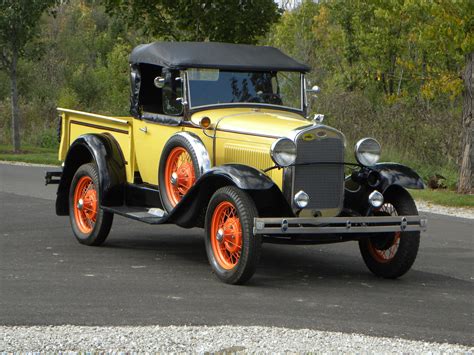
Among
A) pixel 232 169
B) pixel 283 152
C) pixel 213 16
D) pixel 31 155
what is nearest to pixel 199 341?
pixel 232 169

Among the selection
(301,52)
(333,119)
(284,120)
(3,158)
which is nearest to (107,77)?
(301,52)

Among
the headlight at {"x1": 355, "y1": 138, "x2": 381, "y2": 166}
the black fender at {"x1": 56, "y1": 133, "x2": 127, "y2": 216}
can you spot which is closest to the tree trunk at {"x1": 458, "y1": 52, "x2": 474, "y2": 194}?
the black fender at {"x1": 56, "y1": 133, "x2": 127, "y2": 216}

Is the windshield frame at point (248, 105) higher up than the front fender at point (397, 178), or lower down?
higher up

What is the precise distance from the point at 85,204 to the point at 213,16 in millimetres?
9515

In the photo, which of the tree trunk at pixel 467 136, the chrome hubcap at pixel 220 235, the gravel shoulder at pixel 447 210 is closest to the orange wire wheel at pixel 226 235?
the chrome hubcap at pixel 220 235

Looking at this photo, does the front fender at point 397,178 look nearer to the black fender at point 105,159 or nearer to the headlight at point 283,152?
the headlight at point 283,152

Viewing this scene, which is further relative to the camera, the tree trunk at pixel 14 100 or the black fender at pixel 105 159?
the tree trunk at pixel 14 100

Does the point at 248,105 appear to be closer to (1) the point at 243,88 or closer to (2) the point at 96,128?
(1) the point at 243,88

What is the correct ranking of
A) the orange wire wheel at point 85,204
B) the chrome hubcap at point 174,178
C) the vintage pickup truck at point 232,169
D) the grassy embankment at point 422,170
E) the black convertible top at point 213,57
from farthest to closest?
1. the grassy embankment at point 422,170
2. the orange wire wheel at point 85,204
3. the black convertible top at point 213,57
4. the chrome hubcap at point 174,178
5. the vintage pickup truck at point 232,169

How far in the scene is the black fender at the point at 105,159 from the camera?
9945mm

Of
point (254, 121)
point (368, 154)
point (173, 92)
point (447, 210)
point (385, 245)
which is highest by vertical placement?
point (173, 92)

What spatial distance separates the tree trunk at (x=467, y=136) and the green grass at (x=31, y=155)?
9467 mm

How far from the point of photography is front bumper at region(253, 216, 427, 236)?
7902mm

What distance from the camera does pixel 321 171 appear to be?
27.9ft
